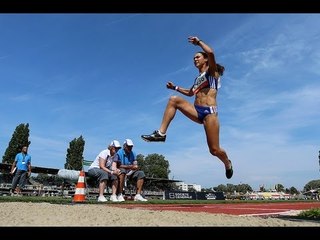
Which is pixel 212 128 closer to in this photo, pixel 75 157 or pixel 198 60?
pixel 198 60

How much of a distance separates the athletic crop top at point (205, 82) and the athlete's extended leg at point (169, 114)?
0.30 meters

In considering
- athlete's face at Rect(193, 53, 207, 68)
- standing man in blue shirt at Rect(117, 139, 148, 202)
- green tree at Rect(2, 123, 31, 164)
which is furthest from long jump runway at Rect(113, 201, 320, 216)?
green tree at Rect(2, 123, 31, 164)

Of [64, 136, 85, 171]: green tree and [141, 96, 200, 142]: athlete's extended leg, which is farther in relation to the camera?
[64, 136, 85, 171]: green tree

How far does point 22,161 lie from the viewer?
41.4 ft

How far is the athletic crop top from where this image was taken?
5.44 metres

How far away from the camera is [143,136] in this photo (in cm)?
559

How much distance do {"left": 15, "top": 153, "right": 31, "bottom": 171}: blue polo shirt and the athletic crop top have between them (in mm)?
9150

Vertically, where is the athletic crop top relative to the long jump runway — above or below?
above

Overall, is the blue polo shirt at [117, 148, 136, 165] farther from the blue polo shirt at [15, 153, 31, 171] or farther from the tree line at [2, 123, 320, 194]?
the tree line at [2, 123, 320, 194]

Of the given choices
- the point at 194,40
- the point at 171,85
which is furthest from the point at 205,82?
the point at 171,85

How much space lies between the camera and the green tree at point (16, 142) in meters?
77.0
